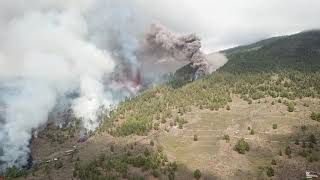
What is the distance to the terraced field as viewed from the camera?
14612cm

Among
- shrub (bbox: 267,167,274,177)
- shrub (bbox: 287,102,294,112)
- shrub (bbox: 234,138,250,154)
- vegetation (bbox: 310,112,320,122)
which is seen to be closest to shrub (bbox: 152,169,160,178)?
shrub (bbox: 234,138,250,154)

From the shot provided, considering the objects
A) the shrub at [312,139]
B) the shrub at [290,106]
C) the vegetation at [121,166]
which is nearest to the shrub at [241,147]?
the shrub at [312,139]

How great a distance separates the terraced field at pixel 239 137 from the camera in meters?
146

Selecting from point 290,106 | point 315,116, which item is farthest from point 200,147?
point 290,106

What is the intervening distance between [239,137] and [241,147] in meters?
11.8

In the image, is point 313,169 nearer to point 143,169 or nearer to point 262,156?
point 262,156

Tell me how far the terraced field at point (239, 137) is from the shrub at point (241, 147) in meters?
→ 1.36

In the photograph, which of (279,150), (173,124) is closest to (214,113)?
(173,124)

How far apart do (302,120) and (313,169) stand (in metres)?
37.9

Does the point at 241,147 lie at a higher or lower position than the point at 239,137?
lower

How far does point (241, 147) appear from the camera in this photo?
514 feet

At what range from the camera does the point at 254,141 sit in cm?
16350

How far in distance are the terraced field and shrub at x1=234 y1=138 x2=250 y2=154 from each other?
4.47ft

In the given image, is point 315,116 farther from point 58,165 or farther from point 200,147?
point 58,165
